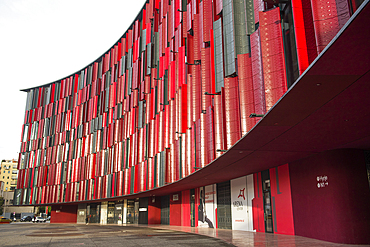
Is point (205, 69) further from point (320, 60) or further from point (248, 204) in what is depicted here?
point (320, 60)

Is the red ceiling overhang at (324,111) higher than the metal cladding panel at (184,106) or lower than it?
lower

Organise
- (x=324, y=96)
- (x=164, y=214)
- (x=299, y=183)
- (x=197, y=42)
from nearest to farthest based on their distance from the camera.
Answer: (x=324, y=96), (x=299, y=183), (x=197, y=42), (x=164, y=214)

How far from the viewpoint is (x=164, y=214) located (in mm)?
43031

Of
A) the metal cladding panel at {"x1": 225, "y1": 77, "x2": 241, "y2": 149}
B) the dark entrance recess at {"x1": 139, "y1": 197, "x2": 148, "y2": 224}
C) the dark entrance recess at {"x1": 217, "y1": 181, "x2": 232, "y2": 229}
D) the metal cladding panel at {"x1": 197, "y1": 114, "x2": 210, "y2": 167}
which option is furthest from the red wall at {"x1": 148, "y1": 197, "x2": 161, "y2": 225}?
the metal cladding panel at {"x1": 225, "y1": 77, "x2": 241, "y2": 149}

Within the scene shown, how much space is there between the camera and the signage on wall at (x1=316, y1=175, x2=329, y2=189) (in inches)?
579

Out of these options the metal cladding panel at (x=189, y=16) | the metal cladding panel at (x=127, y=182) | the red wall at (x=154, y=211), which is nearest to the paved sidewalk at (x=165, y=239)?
the metal cladding panel at (x=189, y=16)

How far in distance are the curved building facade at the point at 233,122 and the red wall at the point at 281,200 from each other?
10 cm

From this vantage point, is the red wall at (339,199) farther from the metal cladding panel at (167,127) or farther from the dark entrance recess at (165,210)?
the dark entrance recess at (165,210)

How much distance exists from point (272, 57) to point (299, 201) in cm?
828

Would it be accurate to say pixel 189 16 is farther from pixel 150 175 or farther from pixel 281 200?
pixel 281 200

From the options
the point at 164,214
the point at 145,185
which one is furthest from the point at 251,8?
the point at 164,214

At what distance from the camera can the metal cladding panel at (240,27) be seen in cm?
1918

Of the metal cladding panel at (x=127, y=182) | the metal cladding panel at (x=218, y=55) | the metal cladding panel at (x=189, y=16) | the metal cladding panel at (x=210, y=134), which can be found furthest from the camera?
the metal cladding panel at (x=127, y=182)

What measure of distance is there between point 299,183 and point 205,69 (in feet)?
39.6
